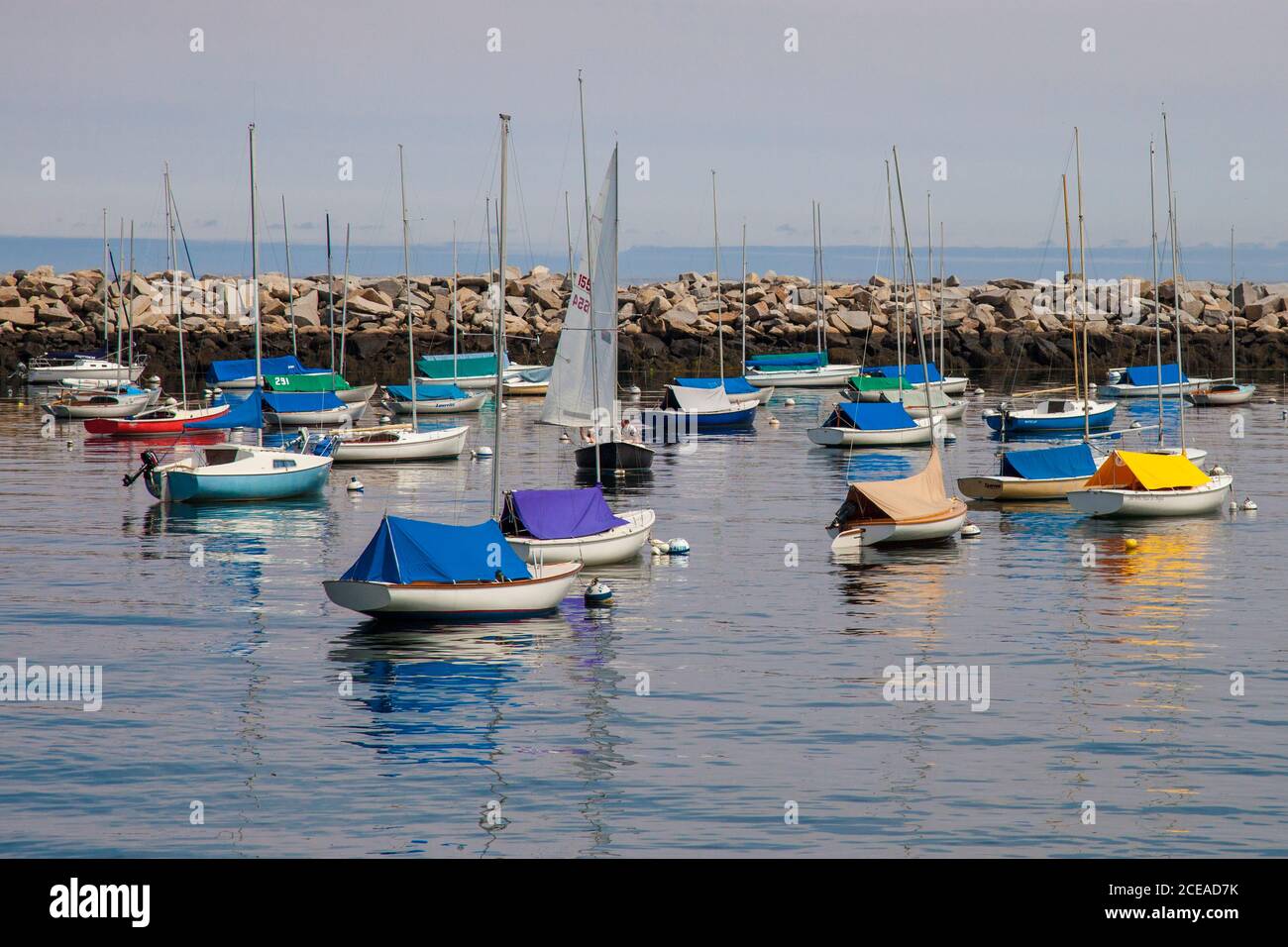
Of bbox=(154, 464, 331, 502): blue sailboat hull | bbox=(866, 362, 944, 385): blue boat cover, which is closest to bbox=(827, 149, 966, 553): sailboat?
bbox=(154, 464, 331, 502): blue sailboat hull

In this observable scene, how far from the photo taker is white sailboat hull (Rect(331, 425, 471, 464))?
60.9 metres

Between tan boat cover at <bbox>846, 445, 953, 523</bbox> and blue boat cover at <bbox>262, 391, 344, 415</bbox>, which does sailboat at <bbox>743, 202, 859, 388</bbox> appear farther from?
tan boat cover at <bbox>846, 445, 953, 523</bbox>

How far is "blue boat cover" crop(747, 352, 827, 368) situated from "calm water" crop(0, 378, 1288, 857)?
208 ft

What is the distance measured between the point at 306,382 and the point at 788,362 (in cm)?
3631

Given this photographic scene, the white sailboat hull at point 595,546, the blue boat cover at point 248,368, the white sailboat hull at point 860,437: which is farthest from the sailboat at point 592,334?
the blue boat cover at point 248,368

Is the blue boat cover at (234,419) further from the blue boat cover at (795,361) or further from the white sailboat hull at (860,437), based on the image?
the blue boat cover at (795,361)

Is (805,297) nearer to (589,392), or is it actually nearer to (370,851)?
(589,392)

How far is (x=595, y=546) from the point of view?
3581 cm

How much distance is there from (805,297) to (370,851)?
119307 millimetres

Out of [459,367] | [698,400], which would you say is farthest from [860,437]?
[459,367]

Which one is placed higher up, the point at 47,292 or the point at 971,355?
the point at 47,292

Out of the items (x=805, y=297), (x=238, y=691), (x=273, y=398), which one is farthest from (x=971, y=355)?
(x=238, y=691)

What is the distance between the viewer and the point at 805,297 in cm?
13438
